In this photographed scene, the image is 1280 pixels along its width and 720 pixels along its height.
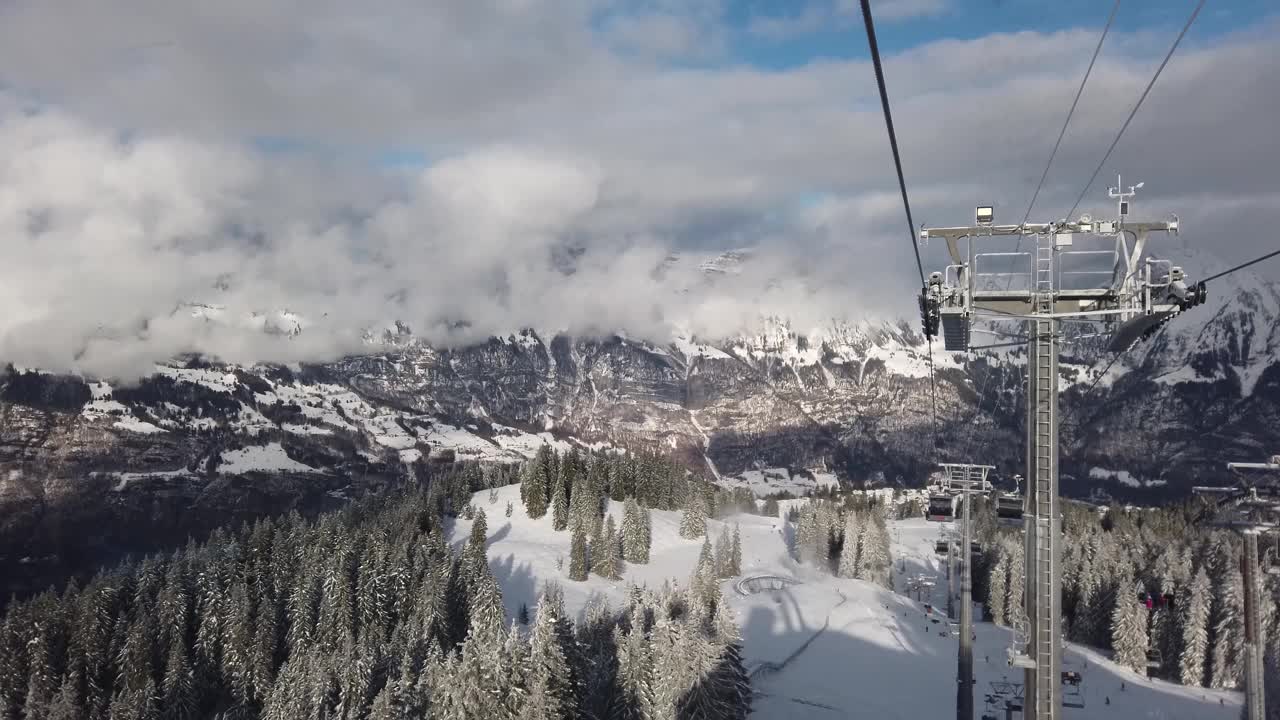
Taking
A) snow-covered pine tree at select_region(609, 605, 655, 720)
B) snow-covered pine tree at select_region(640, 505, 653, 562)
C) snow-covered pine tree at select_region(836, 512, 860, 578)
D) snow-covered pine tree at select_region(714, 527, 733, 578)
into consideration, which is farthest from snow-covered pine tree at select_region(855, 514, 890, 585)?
snow-covered pine tree at select_region(609, 605, 655, 720)

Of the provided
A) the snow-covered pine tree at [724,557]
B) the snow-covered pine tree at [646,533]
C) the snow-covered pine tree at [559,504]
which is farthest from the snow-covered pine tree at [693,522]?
the snow-covered pine tree at [559,504]

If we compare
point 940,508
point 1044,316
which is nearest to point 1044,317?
point 1044,316

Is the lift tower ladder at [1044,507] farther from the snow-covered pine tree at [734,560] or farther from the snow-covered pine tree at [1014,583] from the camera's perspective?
the snow-covered pine tree at [734,560]

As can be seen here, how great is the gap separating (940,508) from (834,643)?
56.3 metres

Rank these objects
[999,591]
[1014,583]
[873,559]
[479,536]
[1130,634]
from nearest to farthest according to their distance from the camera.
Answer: [1130,634]
[1014,583]
[999,591]
[479,536]
[873,559]

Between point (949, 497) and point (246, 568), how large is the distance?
248 ft

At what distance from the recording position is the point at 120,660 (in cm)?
7094

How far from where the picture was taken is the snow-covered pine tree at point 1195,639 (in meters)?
80.9

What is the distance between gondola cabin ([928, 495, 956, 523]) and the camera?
33688mm

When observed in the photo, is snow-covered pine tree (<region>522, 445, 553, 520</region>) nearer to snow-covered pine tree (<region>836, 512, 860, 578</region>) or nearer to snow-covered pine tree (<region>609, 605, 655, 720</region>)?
snow-covered pine tree (<region>836, 512, 860, 578</region>)

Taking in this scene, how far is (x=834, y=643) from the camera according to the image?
85125 mm

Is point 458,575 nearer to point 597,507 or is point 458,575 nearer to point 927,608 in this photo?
point 597,507

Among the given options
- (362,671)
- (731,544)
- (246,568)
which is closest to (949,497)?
(362,671)

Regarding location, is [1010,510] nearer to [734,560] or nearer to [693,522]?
[734,560]
